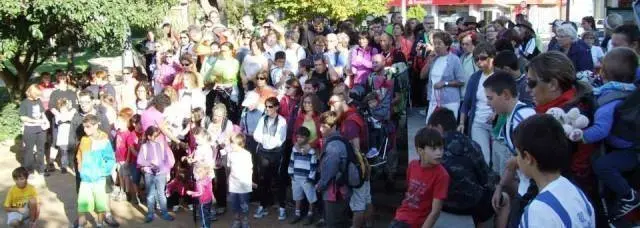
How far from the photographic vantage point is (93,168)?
852cm

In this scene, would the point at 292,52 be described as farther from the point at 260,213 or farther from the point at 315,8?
the point at 315,8

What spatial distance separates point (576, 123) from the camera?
3.97 metres

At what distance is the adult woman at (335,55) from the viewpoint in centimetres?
1031

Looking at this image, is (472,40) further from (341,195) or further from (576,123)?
(576,123)

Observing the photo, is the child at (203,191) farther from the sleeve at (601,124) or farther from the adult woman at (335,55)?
the sleeve at (601,124)

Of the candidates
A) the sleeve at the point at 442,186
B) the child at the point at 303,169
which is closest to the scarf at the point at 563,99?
the sleeve at the point at 442,186

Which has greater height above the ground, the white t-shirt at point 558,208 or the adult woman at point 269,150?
the white t-shirt at point 558,208

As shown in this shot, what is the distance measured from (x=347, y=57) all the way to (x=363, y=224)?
9.69 feet

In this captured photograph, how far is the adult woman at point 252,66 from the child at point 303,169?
81.0 inches

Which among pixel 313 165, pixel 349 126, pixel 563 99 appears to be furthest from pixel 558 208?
pixel 313 165

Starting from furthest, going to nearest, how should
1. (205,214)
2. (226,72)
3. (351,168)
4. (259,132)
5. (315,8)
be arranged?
(315,8) → (226,72) → (259,132) → (205,214) → (351,168)

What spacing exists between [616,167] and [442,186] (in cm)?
124

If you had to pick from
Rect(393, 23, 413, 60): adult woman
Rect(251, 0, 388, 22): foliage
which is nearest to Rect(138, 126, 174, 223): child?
Rect(393, 23, 413, 60): adult woman

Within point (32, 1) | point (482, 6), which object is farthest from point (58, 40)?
point (482, 6)
